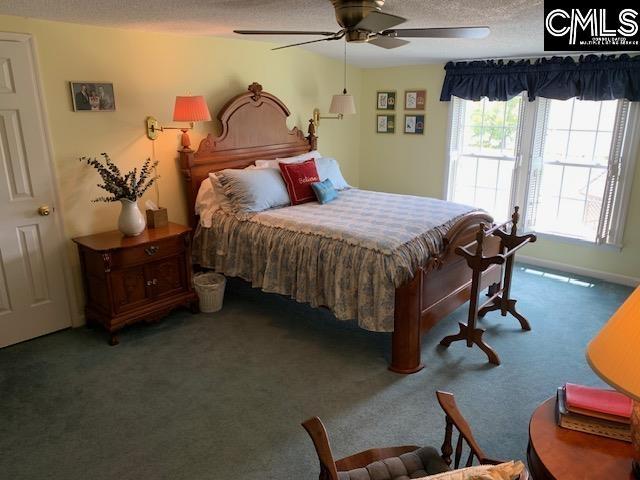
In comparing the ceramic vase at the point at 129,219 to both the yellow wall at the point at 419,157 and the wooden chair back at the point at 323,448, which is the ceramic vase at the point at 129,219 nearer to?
the wooden chair back at the point at 323,448

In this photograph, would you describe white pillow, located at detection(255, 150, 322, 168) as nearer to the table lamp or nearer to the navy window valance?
the navy window valance

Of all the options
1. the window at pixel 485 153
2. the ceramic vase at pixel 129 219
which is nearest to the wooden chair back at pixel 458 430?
the ceramic vase at pixel 129 219

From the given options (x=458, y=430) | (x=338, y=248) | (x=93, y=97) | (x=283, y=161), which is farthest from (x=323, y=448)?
(x=283, y=161)

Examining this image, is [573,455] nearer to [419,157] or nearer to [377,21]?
[377,21]

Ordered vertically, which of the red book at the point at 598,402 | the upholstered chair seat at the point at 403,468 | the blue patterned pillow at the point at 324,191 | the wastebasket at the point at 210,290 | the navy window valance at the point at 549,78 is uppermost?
the navy window valance at the point at 549,78

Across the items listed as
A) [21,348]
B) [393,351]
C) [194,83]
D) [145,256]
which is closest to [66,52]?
[194,83]

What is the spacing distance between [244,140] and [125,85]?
44.8 inches

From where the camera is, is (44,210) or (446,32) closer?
(446,32)

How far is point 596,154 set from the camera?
441 centimetres

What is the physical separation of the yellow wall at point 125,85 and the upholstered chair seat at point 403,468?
2.83 m

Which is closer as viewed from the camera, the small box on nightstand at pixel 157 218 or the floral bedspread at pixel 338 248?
the floral bedspread at pixel 338 248

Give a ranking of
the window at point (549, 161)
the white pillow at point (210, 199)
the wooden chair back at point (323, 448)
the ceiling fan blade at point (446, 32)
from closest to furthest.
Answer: the wooden chair back at point (323, 448), the ceiling fan blade at point (446, 32), the white pillow at point (210, 199), the window at point (549, 161)

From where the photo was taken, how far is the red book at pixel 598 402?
61.4 inches

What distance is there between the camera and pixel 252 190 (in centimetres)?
387
